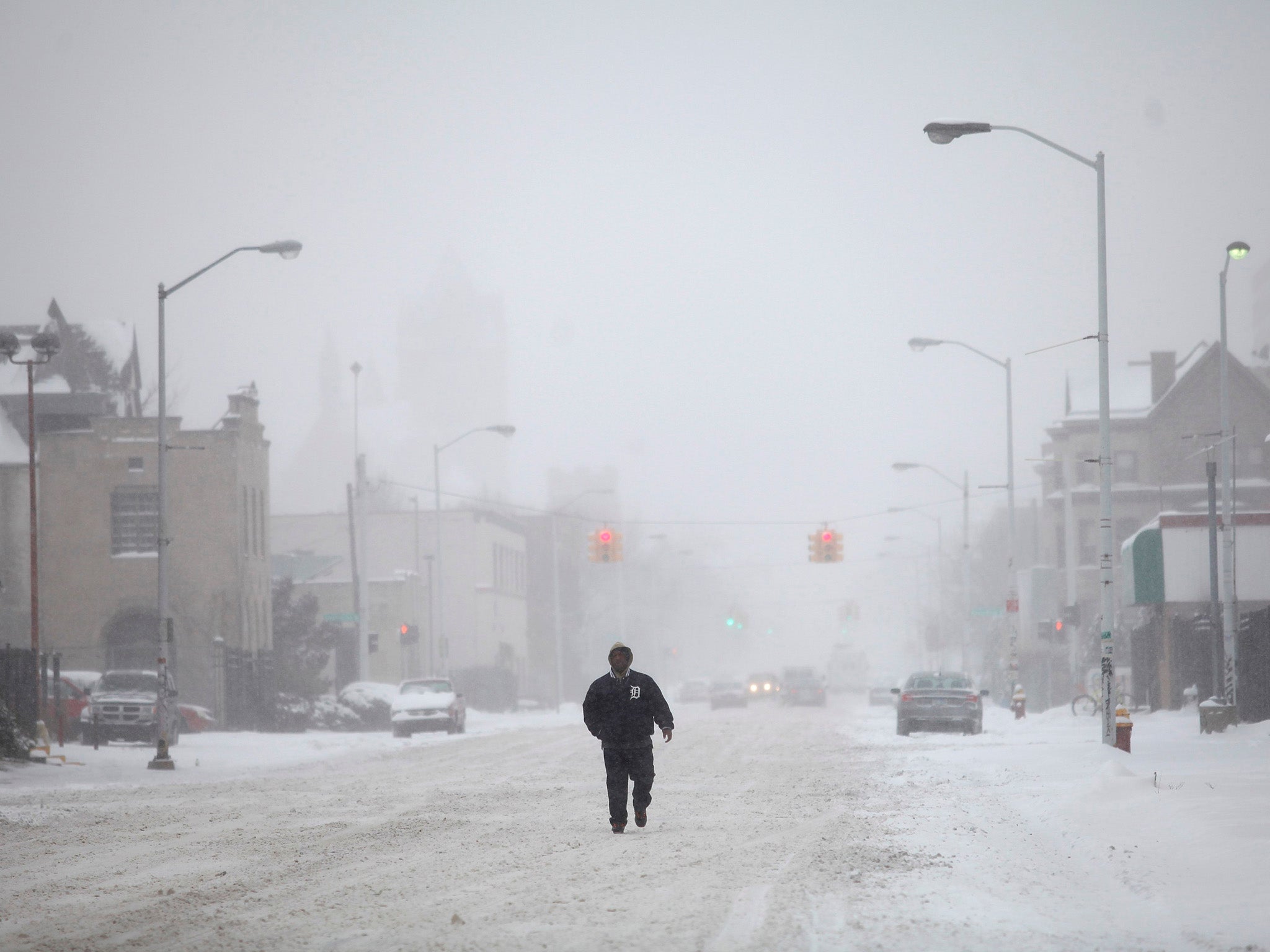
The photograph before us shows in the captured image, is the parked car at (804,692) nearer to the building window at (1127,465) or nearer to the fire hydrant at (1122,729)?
the building window at (1127,465)

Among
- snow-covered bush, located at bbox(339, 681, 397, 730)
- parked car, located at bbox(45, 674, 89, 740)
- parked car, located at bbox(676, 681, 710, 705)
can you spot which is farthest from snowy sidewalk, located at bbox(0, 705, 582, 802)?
parked car, located at bbox(676, 681, 710, 705)

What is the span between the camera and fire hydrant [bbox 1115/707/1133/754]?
74.0ft

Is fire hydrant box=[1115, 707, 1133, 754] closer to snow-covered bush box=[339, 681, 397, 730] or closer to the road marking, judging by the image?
the road marking

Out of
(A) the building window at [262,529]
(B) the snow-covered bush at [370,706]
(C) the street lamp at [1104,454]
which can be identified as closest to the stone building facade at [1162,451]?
(B) the snow-covered bush at [370,706]

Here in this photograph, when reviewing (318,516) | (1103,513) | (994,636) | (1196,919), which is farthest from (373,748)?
(318,516)

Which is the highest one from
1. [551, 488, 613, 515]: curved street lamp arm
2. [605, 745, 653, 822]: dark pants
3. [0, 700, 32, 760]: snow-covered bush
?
[551, 488, 613, 515]: curved street lamp arm

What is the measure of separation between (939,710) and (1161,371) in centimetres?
4418

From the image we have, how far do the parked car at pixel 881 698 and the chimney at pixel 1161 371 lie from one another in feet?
60.1

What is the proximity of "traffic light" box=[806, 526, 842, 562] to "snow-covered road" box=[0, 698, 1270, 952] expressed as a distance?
28.1m

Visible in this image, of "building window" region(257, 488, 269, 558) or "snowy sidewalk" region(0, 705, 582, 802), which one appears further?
"building window" region(257, 488, 269, 558)

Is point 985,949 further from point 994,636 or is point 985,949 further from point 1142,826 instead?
point 994,636

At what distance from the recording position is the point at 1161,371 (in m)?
73.4

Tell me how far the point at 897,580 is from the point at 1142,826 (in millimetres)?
178452

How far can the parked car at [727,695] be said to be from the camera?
226ft
